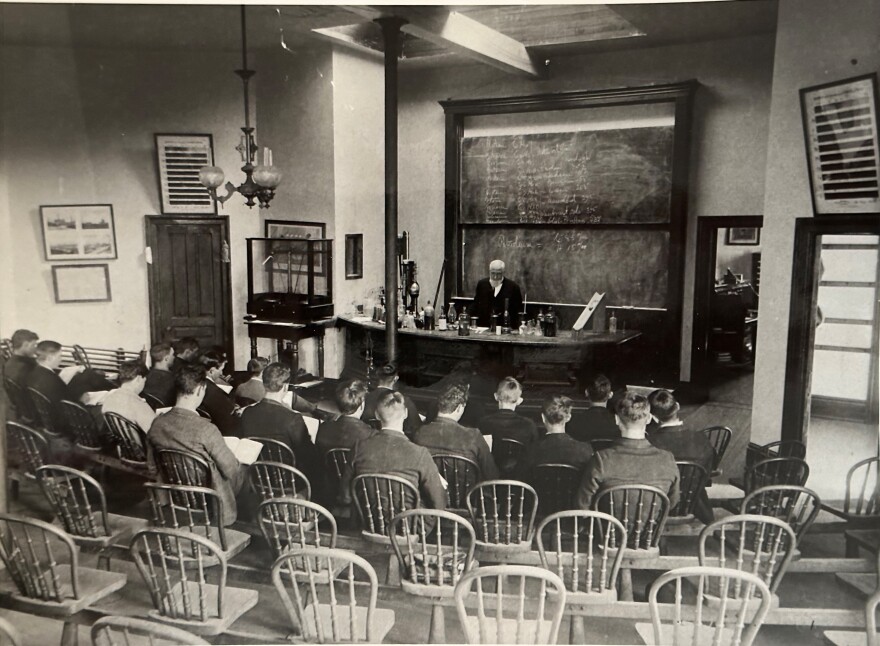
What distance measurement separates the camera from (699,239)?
3236 mm

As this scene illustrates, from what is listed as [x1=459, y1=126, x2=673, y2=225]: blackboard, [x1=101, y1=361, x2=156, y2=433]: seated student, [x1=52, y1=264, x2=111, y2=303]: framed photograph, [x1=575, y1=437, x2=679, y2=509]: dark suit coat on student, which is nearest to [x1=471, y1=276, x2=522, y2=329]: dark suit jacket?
[x1=459, y1=126, x2=673, y2=225]: blackboard

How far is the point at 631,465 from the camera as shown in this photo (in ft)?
8.01

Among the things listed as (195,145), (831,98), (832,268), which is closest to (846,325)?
(832,268)

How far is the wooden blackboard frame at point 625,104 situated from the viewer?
3082 mm

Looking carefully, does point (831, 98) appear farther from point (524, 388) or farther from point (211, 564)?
point (211, 564)

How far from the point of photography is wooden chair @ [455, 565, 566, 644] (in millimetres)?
2010

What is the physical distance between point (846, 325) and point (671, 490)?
891mm

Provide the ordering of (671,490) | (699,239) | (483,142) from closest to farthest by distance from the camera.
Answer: (671,490)
(699,239)
(483,142)

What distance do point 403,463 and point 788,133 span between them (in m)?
1.98

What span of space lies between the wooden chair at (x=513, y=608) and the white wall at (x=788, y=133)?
108 cm

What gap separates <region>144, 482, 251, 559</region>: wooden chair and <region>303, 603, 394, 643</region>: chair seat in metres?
0.45

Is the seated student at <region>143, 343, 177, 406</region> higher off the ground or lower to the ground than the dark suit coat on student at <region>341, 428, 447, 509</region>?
higher

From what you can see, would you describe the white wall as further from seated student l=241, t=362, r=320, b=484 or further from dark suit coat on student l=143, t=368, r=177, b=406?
dark suit coat on student l=143, t=368, r=177, b=406

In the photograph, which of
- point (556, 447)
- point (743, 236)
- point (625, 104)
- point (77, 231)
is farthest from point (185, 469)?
point (625, 104)
